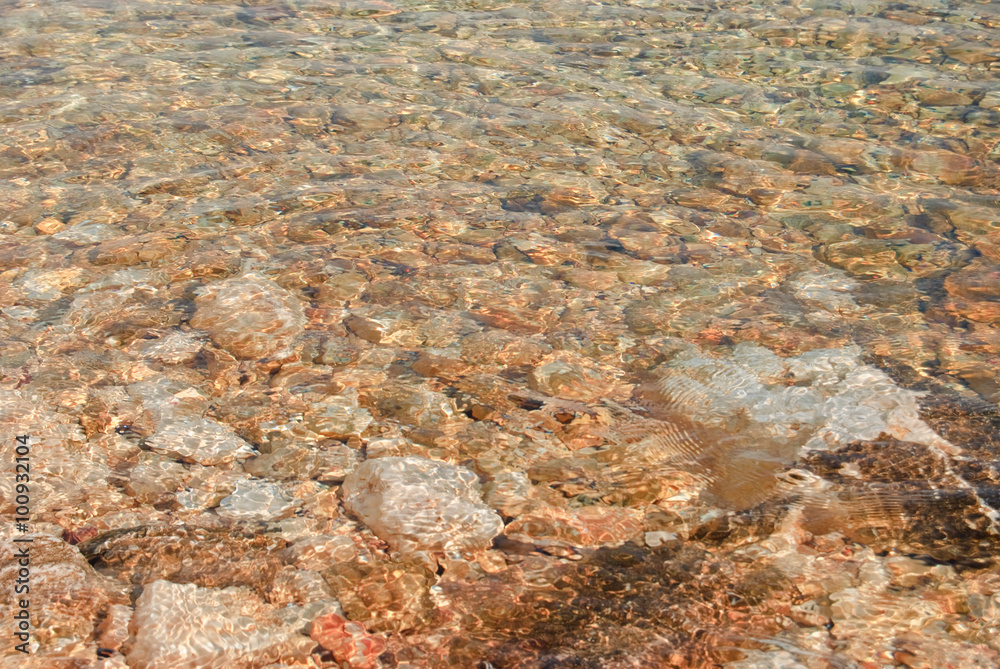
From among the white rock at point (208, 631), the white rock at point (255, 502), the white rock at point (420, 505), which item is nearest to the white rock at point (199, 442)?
the white rock at point (255, 502)

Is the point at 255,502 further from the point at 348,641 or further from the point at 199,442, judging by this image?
the point at 348,641

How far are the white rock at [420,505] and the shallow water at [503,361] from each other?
0.04 ft

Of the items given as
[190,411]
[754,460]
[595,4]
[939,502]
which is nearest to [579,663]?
[754,460]

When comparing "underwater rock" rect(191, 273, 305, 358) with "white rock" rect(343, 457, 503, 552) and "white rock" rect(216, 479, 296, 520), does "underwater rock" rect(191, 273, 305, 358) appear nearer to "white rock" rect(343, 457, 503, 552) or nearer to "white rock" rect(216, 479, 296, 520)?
"white rock" rect(216, 479, 296, 520)

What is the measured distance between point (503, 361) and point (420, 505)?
917 millimetres

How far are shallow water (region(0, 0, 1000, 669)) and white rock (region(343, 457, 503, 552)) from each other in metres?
0.01

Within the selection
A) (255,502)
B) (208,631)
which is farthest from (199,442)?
(208,631)

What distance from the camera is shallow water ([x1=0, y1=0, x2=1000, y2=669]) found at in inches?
86.4

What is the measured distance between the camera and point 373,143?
5266mm

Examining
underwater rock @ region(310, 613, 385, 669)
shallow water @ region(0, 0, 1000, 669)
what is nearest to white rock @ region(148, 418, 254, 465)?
shallow water @ region(0, 0, 1000, 669)

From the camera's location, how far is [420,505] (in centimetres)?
255

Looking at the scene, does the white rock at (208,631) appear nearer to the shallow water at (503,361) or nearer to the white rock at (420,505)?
the shallow water at (503,361)

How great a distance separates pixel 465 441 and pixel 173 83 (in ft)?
14.7

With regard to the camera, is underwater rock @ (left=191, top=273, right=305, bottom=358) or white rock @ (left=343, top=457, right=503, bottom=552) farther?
underwater rock @ (left=191, top=273, right=305, bottom=358)
